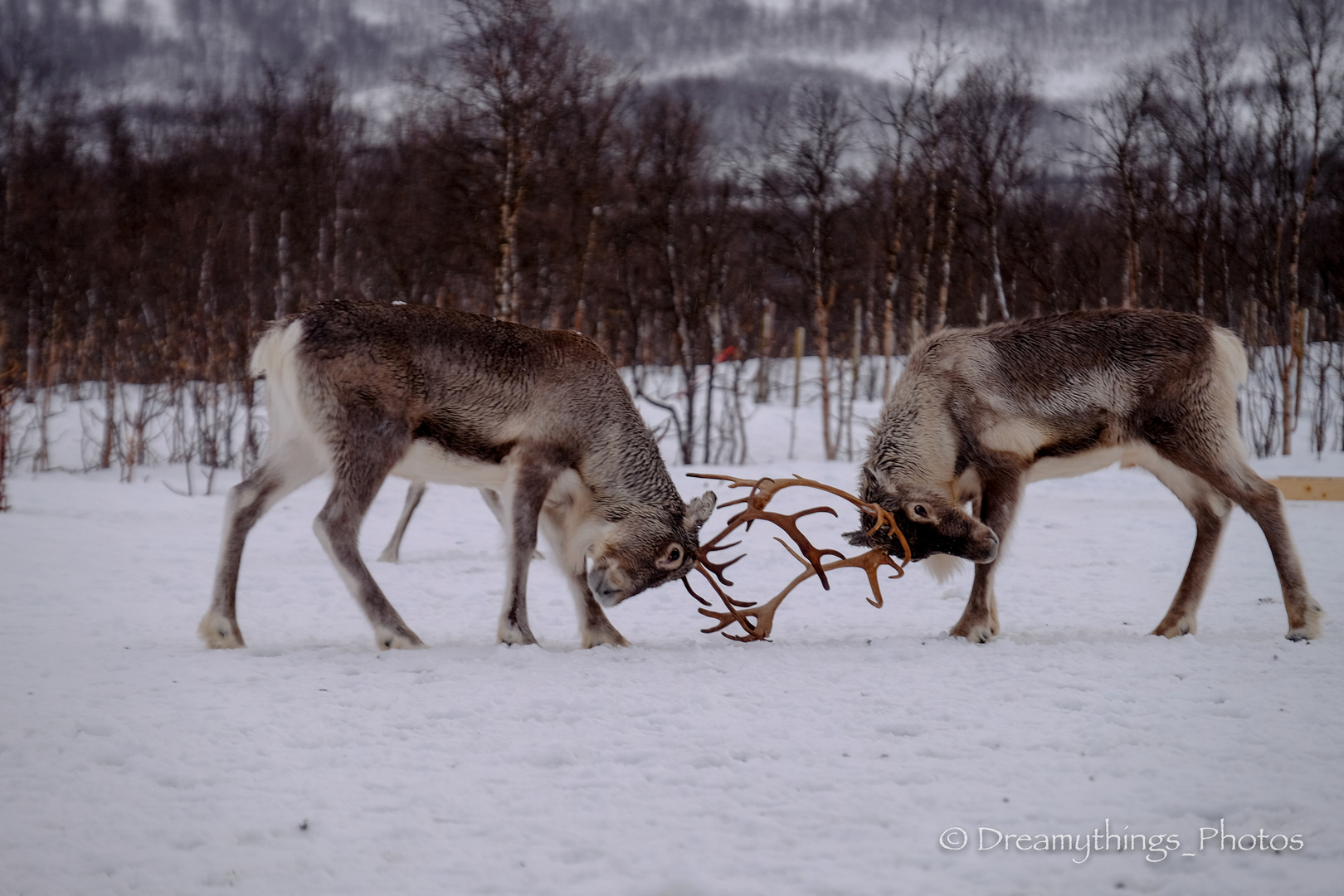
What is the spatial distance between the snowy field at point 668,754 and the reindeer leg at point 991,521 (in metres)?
0.28

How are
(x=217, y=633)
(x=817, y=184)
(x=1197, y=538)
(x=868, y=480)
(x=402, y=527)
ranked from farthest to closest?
(x=817, y=184)
(x=402, y=527)
(x=868, y=480)
(x=1197, y=538)
(x=217, y=633)

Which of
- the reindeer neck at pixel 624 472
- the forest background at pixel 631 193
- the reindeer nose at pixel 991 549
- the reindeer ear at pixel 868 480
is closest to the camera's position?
the reindeer nose at pixel 991 549

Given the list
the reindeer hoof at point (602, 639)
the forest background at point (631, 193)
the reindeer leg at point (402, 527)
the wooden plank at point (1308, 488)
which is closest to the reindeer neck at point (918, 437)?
the reindeer hoof at point (602, 639)

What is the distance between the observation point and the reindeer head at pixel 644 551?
519 centimetres

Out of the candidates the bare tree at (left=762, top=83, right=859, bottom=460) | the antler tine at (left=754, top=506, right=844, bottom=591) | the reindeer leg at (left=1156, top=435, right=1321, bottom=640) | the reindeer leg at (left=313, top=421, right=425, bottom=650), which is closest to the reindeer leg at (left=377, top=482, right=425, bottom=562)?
the reindeer leg at (left=313, top=421, right=425, bottom=650)

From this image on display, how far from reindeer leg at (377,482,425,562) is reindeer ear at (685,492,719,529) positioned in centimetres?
387

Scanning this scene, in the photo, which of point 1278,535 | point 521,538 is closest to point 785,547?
point 521,538

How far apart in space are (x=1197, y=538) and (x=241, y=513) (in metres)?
5.20

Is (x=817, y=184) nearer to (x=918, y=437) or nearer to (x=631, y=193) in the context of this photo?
(x=631, y=193)

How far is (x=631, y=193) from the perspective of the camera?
70.1 feet

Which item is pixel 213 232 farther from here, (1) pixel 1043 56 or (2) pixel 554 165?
(1) pixel 1043 56

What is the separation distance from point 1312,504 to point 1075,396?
27.3 ft

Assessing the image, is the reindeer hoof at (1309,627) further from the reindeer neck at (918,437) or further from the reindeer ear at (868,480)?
the reindeer ear at (868,480)

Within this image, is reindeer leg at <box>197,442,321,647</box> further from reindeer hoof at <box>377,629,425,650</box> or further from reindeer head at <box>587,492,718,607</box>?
reindeer head at <box>587,492,718,607</box>
